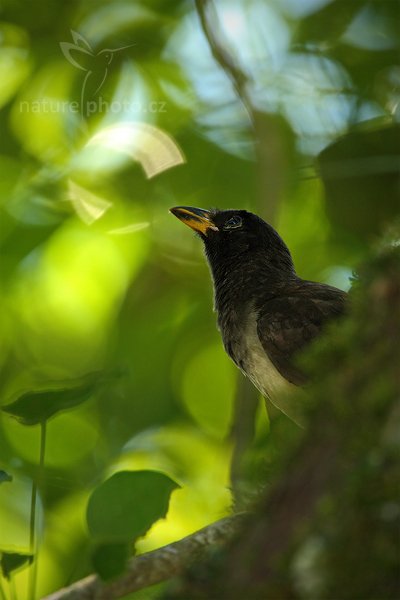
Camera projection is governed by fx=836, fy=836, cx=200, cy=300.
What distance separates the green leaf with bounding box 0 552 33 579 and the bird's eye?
3.06m

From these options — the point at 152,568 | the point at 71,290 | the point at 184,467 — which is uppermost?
the point at 152,568

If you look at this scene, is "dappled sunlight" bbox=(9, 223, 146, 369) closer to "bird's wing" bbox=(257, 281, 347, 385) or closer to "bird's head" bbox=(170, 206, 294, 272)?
"bird's head" bbox=(170, 206, 294, 272)

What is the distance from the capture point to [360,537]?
1279 millimetres

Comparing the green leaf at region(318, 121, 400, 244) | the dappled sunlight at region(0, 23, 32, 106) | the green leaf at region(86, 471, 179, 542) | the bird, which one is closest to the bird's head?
the bird

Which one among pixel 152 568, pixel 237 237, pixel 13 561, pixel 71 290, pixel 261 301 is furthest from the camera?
pixel 71 290

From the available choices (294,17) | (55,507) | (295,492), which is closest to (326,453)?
(295,492)

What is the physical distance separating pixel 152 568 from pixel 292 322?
1737mm

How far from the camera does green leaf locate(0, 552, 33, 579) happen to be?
7.14 feet

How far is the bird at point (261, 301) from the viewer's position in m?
3.86

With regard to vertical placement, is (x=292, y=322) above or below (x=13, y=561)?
below

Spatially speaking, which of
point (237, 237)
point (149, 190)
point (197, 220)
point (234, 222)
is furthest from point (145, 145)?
point (237, 237)

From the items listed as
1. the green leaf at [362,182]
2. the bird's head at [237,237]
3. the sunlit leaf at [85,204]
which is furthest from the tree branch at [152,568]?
the sunlit leaf at [85,204]

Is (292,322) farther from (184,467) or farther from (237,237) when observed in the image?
(184,467)

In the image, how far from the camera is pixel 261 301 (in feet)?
13.9
